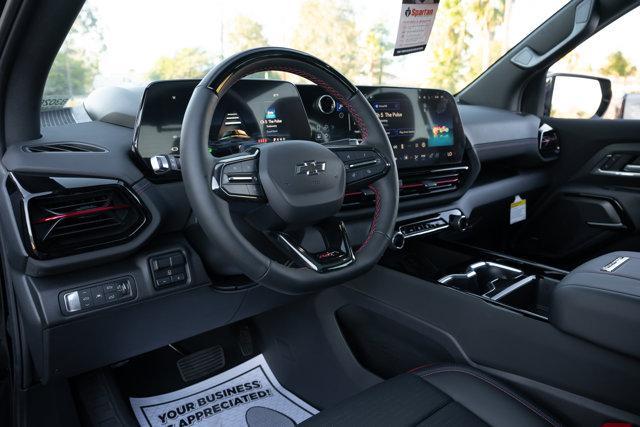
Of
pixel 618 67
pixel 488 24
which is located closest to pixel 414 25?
pixel 618 67

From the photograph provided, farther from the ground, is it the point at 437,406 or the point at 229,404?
the point at 437,406

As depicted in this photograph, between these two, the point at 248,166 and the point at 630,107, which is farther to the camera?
the point at 630,107

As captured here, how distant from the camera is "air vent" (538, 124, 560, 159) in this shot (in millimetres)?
2654

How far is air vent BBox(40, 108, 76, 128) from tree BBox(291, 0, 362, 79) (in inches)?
40.3

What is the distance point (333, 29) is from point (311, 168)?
5.97 feet

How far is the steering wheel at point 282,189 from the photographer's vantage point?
3.40ft

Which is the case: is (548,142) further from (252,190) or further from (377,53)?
(252,190)

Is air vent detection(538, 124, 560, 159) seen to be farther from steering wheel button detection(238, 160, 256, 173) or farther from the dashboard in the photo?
steering wheel button detection(238, 160, 256, 173)

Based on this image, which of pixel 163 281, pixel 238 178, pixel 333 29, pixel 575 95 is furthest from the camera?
pixel 575 95

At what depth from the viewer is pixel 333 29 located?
2.72 meters

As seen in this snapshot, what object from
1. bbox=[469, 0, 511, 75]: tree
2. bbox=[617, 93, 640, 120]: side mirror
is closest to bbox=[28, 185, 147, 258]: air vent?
bbox=[469, 0, 511, 75]: tree

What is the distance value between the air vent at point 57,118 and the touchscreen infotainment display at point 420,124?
1017 millimetres

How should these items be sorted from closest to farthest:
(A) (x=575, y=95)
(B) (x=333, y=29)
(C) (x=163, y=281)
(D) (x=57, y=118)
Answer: (C) (x=163, y=281)
(D) (x=57, y=118)
(B) (x=333, y=29)
(A) (x=575, y=95)

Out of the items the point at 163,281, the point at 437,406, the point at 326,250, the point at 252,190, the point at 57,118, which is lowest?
the point at 437,406
